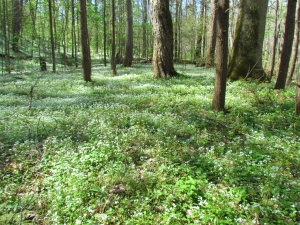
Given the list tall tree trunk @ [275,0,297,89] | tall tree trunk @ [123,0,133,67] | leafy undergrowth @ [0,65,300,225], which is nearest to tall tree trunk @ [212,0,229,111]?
leafy undergrowth @ [0,65,300,225]

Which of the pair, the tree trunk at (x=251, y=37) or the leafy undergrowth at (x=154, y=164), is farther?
the tree trunk at (x=251, y=37)

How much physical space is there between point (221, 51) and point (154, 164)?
417cm

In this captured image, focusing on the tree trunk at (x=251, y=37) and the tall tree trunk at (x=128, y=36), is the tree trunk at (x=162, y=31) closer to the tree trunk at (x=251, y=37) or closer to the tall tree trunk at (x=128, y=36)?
the tree trunk at (x=251, y=37)

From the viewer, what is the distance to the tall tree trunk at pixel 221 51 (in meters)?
6.49

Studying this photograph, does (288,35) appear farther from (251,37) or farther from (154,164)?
(154,164)

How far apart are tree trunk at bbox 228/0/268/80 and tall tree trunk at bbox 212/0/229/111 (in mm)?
4244

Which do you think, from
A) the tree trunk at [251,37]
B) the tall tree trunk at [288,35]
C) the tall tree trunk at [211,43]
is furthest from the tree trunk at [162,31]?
the tall tree trunk at [211,43]

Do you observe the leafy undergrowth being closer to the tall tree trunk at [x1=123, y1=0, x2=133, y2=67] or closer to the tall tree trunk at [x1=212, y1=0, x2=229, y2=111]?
the tall tree trunk at [x1=212, y1=0, x2=229, y2=111]

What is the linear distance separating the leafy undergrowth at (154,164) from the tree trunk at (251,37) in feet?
9.06

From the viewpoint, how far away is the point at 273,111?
758 centimetres

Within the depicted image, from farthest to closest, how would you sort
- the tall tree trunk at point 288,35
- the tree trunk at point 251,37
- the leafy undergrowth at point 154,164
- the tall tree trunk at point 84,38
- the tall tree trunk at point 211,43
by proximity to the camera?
the tall tree trunk at point 211,43, the tall tree trunk at point 84,38, the tree trunk at point 251,37, the tall tree trunk at point 288,35, the leafy undergrowth at point 154,164

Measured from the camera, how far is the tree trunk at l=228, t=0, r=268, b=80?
10.7m

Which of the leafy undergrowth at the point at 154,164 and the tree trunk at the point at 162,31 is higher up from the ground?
the tree trunk at the point at 162,31

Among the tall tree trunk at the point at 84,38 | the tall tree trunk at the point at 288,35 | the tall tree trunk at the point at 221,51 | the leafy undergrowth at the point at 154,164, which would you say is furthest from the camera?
the tall tree trunk at the point at 84,38
